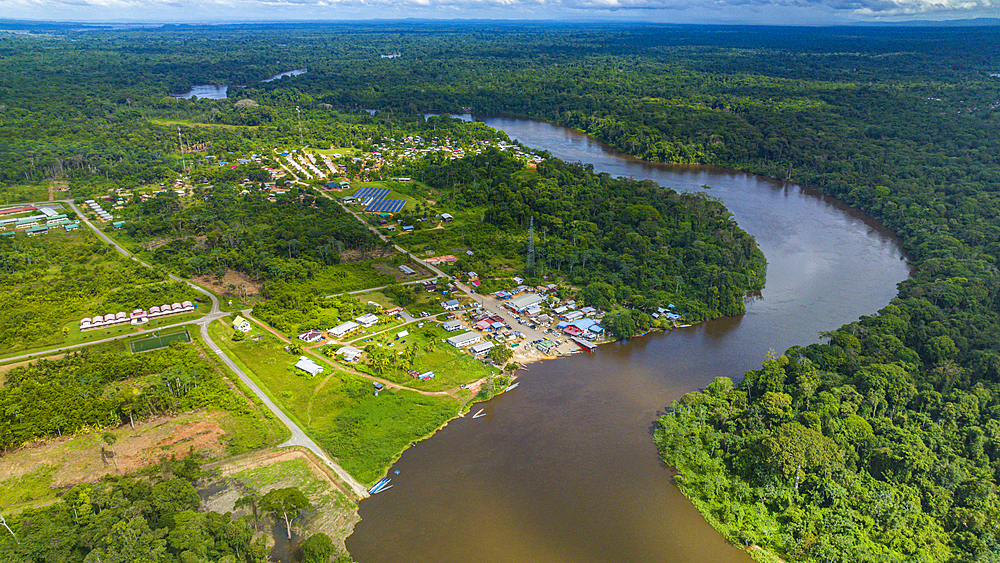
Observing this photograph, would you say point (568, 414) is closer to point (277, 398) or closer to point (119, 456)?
point (277, 398)

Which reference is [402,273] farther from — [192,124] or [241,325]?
[192,124]

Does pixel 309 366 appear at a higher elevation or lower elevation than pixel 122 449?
higher

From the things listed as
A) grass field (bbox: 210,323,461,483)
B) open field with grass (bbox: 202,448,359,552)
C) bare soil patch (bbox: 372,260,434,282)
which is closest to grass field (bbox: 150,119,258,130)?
bare soil patch (bbox: 372,260,434,282)

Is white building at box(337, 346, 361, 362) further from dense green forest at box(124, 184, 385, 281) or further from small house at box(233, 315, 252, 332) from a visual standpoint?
dense green forest at box(124, 184, 385, 281)

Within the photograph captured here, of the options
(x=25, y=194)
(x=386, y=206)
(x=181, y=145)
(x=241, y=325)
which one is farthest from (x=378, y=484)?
(x=181, y=145)

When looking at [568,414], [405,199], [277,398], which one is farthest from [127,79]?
[568,414]
